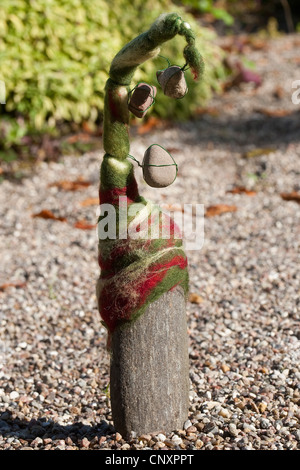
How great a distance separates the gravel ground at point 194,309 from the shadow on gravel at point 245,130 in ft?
0.11

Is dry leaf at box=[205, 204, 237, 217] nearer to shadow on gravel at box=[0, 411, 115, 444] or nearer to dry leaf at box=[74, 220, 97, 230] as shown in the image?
dry leaf at box=[74, 220, 97, 230]

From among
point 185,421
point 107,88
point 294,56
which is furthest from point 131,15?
point 185,421

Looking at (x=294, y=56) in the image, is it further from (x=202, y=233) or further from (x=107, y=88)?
(x=107, y=88)

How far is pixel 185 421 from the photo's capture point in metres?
1.93

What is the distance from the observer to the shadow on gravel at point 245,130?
521cm

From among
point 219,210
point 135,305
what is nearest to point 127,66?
point 135,305

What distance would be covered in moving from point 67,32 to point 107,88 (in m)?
3.62

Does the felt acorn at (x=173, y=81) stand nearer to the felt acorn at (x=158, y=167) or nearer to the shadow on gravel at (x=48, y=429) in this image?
the felt acorn at (x=158, y=167)

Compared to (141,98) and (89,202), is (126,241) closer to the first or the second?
(141,98)

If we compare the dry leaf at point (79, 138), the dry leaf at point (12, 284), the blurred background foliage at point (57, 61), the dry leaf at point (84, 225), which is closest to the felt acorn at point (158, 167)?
the dry leaf at point (12, 284)

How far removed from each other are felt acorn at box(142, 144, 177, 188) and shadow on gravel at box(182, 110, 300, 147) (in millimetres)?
3480

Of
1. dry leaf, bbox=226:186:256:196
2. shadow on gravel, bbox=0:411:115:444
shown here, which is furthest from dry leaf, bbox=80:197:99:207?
shadow on gravel, bbox=0:411:115:444

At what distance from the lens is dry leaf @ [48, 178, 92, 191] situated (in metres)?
4.26
